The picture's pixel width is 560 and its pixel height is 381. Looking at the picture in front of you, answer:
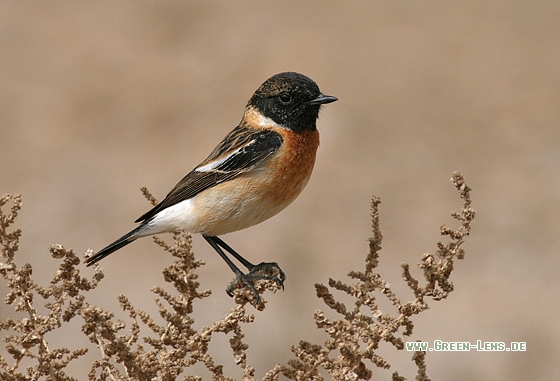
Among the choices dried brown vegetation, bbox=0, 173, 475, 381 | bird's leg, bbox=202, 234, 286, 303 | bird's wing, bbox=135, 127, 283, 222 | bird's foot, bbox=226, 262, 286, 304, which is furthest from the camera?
bird's wing, bbox=135, 127, 283, 222

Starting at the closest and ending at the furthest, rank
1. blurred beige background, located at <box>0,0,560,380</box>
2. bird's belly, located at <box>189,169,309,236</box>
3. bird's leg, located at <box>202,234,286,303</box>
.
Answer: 1. bird's leg, located at <box>202,234,286,303</box>
2. bird's belly, located at <box>189,169,309,236</box>
3. blurred beige background, located at <box>0,0,560,380</box>

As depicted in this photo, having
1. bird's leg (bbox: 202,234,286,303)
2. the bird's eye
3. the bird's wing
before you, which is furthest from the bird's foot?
the bird's eye

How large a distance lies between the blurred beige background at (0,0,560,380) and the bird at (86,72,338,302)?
120 inches

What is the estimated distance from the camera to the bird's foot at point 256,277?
464cm

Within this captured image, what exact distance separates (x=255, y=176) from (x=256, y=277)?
0.64 m

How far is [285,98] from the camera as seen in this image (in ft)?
17.7

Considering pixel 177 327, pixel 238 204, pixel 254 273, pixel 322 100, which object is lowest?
pixel 177 327

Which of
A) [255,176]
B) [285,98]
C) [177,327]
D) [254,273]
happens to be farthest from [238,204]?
[177,327]

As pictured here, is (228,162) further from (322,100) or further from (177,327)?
(177,327)

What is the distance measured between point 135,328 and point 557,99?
390 inches

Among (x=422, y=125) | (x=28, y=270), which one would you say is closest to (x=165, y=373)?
(x=28, y=270)

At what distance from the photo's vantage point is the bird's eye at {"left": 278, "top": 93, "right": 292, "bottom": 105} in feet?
17.6

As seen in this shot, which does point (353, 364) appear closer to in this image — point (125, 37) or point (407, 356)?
point (407, 356)

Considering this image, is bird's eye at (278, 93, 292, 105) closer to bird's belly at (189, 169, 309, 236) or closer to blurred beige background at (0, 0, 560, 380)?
bird's belly at (189, 169, 309, 236)
